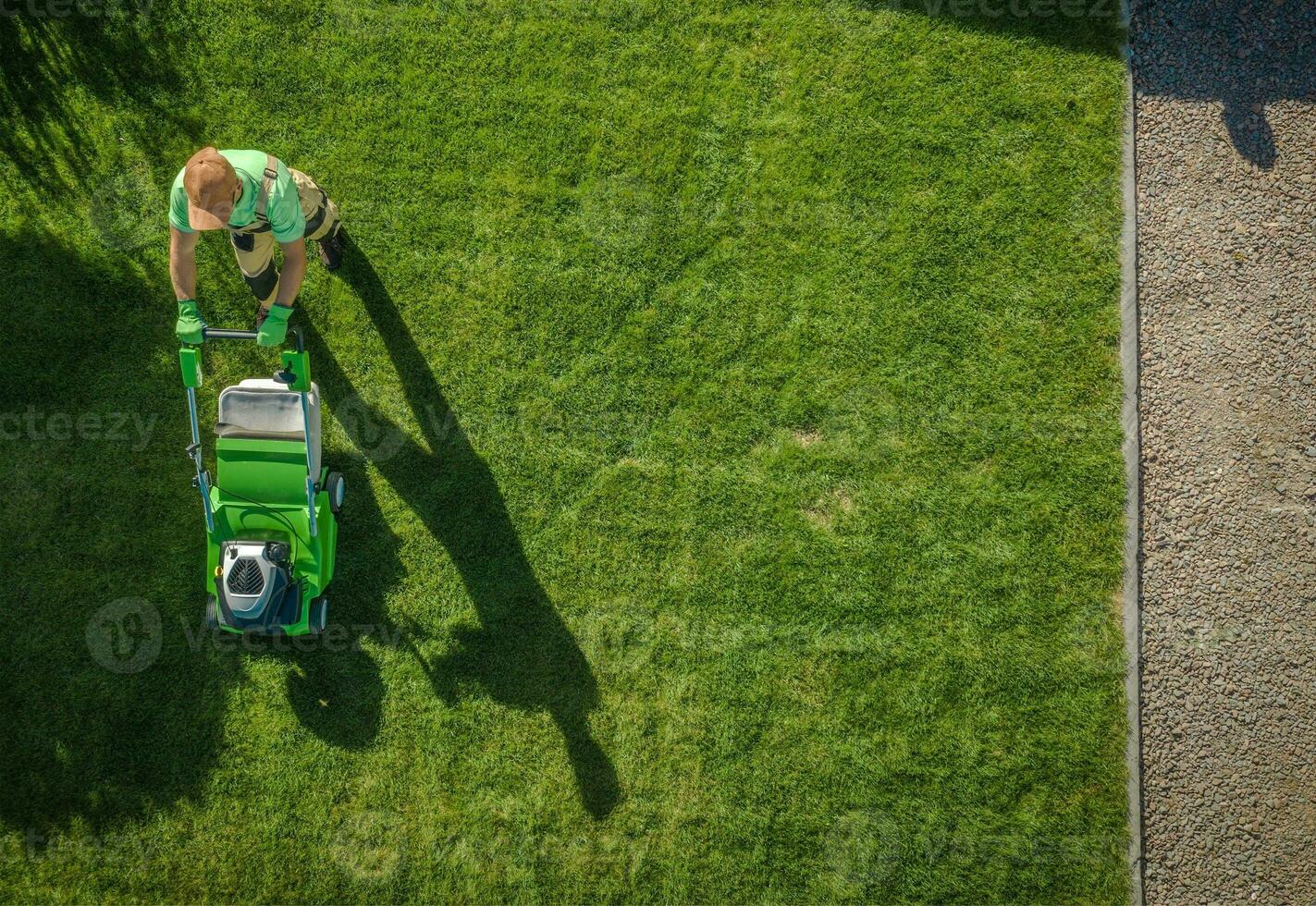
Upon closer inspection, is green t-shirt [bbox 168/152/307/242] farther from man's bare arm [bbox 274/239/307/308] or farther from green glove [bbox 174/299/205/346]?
green glove [bbox 174/299/205/346]

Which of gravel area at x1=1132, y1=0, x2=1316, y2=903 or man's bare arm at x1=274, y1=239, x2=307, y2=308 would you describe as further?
gravel area at x1=1132, y1=0, x2=1316, y2=903

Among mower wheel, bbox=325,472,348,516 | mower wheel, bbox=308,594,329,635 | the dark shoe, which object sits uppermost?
the dark shoe

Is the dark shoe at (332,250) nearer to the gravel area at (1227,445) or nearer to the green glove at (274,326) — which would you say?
the green glove at (274,326)

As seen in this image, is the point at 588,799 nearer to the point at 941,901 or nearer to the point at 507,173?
the point at 941,901

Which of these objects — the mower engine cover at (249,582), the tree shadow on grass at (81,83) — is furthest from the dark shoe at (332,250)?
the mower engine cover at (249,582)

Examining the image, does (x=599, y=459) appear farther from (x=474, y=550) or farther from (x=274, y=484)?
(x=274, y=484)

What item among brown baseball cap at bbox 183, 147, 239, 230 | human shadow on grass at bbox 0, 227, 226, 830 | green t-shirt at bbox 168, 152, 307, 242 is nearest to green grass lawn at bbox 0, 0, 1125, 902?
human shadow on grass at bbox 0, 227, 226, 830
